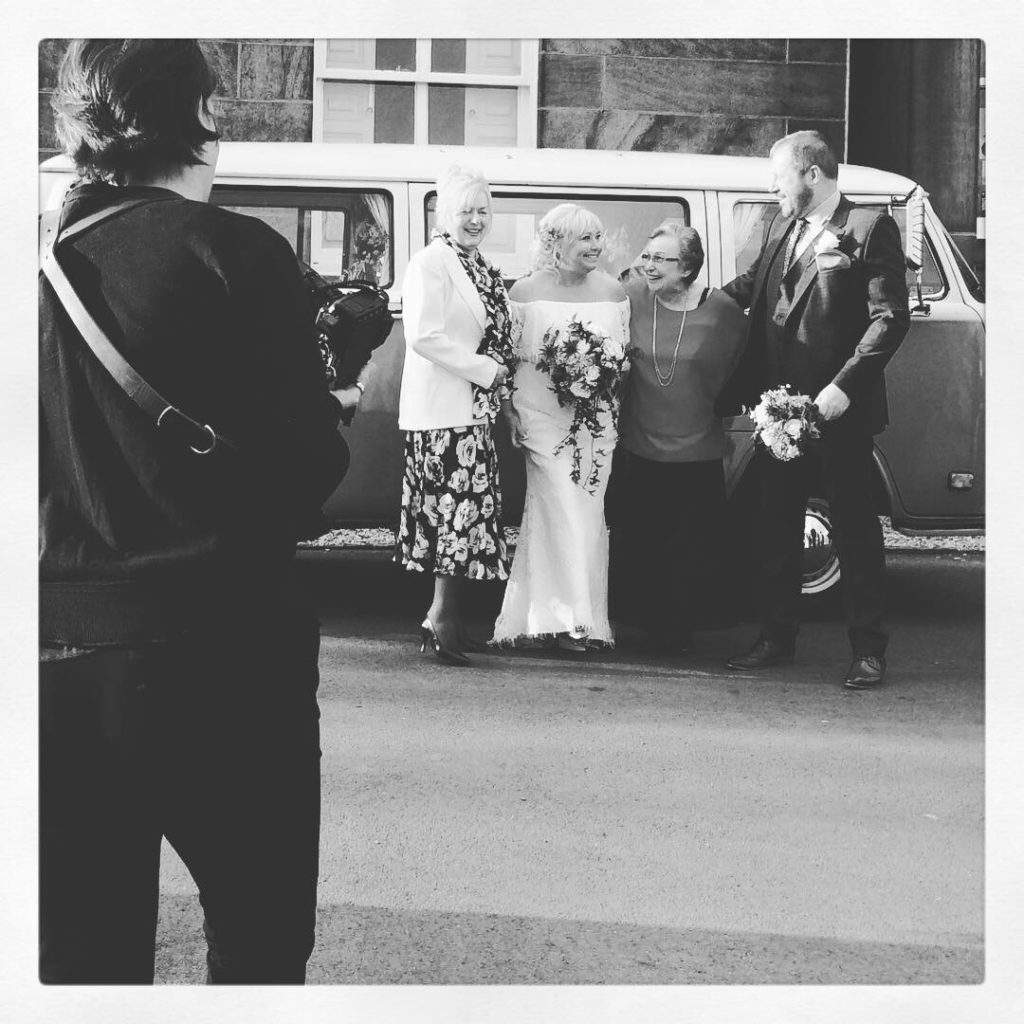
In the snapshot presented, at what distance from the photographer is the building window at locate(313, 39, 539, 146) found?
10766 millimetres

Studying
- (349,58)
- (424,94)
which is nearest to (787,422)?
(424,94)

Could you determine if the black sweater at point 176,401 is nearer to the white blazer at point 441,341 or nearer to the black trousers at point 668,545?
the white blazer at point 441,341

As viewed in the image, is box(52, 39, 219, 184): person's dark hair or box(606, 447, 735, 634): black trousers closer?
box(52, 39, 219, 184): person's dark hair

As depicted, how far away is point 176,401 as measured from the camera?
225 cm

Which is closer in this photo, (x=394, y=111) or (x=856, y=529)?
(x=856, y=529)

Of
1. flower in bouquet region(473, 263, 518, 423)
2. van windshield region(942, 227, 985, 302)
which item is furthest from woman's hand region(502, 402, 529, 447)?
van windshield region(942, 227, 985, 302)

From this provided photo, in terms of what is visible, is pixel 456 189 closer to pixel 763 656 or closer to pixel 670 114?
pixel 763 656

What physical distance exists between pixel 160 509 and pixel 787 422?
12.2ft

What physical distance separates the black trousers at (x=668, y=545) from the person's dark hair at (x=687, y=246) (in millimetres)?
771

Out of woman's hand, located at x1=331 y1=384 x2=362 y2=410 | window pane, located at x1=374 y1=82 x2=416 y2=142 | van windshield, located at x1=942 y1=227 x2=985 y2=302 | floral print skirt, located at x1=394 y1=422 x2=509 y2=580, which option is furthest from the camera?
window pane, located at x1=374 y1=82 x2=416 y2=142

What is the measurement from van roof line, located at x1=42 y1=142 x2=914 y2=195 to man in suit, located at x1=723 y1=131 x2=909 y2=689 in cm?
100

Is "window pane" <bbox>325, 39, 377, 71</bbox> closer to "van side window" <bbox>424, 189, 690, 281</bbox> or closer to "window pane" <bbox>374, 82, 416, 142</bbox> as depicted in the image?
"window pane" <bbox>374, 82, 416, 142</bbox>
